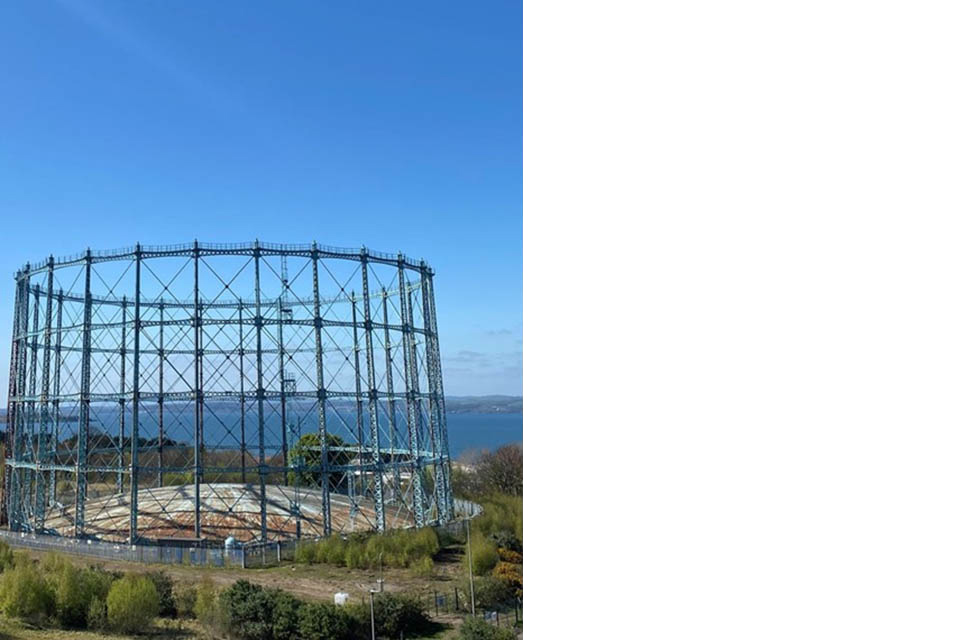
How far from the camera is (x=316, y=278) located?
21.9 m

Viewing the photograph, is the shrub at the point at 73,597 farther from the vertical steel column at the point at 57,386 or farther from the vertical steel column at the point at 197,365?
the vertical steel column at the point at 57,386

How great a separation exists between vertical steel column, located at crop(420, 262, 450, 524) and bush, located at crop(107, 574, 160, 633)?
12.1 m

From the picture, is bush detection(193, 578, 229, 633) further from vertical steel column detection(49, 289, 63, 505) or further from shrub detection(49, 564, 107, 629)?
vertical steel column detection(49, 289, 63, 505)

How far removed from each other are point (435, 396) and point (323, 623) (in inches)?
548

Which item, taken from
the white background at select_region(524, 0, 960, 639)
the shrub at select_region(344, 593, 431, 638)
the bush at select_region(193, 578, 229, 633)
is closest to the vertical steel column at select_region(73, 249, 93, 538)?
the bush at select_region(193, 578, 229, 633)

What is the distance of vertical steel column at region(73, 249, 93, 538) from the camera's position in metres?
20.6

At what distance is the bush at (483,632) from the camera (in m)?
9.53

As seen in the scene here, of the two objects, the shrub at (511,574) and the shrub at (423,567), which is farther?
the shrub at (423,567)

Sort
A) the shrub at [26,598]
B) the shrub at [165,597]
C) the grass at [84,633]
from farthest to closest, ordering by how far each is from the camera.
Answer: the shrub at [165,597]
the shrub at [26,598]
the grass at [84,633]

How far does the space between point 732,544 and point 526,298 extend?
760 millimetres

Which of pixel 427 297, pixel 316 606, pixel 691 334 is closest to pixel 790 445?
pixel 691 334

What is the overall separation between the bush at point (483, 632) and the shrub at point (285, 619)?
2.73 m

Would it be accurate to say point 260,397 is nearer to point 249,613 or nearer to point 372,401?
point 372,401

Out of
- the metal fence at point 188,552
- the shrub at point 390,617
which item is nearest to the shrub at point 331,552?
the metal fence at point 188,552
